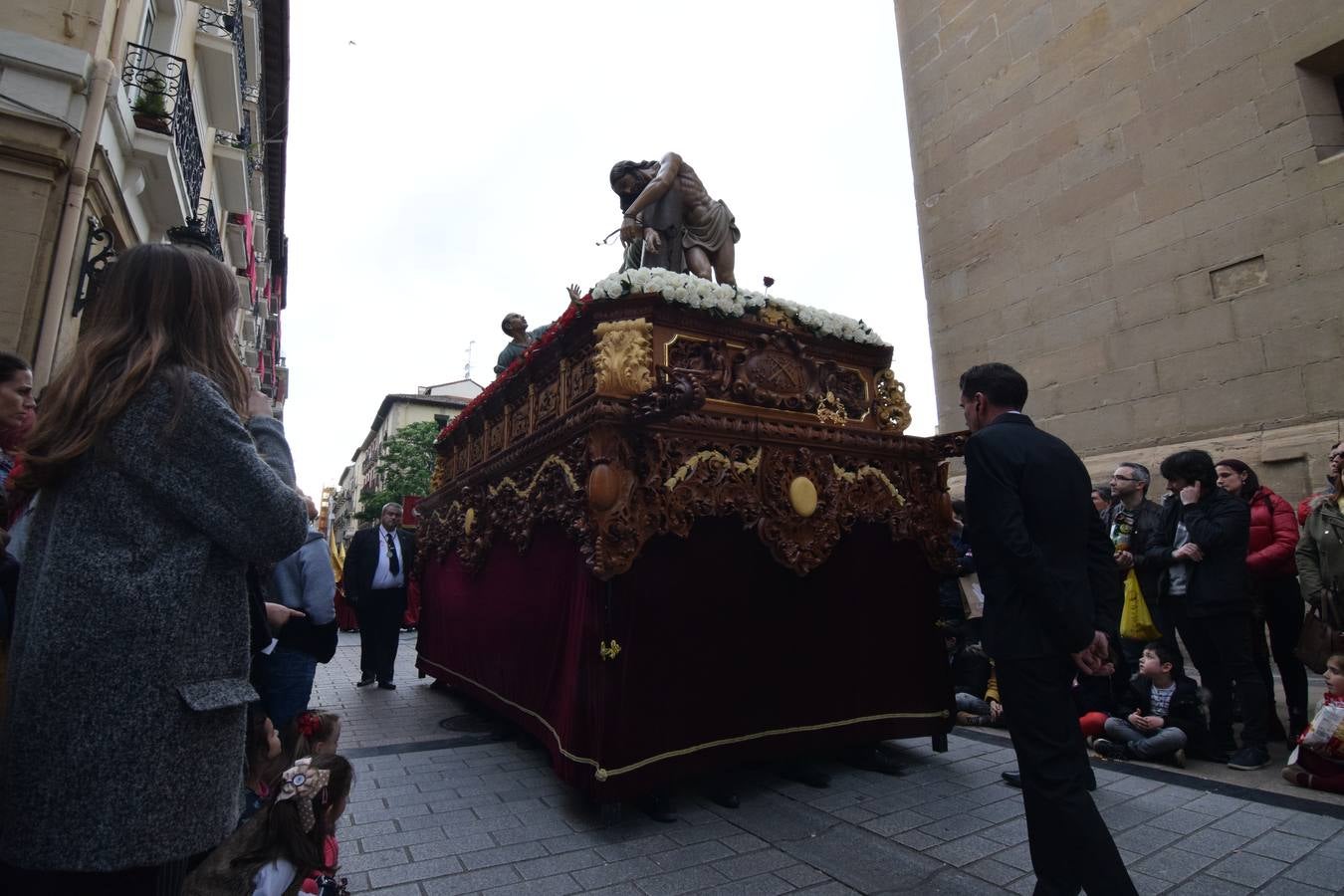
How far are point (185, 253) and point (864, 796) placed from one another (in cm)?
387

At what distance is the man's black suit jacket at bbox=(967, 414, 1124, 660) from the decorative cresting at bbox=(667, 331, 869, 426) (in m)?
1.62

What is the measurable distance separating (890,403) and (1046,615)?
2470 mm

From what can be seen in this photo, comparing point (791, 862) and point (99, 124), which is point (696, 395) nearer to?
point (791, 862)

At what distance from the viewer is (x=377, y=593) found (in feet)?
24.3

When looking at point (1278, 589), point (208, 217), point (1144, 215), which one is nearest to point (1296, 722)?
point (1278, 589)

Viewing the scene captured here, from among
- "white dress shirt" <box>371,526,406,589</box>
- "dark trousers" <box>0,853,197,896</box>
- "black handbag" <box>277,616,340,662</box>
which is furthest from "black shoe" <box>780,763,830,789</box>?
"white dress shirt" <box>371,526,406,589</box>

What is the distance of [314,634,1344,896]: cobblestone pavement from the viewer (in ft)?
9.08

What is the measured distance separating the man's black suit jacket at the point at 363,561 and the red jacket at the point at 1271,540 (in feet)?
24.5

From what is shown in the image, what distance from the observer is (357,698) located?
22.1 feet

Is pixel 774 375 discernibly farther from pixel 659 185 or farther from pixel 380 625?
pixel 380 625

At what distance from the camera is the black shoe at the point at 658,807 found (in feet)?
11.3

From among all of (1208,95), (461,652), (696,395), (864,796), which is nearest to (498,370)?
(461,652)

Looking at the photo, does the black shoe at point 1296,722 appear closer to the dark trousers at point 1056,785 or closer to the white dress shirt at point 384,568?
the dark trousers at point 1056,785

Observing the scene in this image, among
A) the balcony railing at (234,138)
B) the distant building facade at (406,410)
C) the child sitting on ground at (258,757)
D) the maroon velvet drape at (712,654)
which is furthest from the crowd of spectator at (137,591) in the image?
the distant building facade at (406,410)
